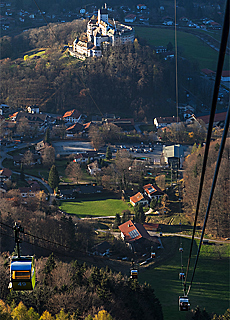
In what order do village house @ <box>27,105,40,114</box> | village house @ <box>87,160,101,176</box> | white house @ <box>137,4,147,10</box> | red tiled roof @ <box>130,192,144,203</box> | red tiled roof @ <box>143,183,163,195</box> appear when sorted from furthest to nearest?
white house @ <box>137,4,147,10</box>, village house @ <box>27,105,40,114</box>, village house @ <box>87,160,101,176</box>, red tiled roof @ <box>143,183,163,195</box>, red tiled roof @ <box>130,192,144,203</box>

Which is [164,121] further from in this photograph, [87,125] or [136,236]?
[136,236]

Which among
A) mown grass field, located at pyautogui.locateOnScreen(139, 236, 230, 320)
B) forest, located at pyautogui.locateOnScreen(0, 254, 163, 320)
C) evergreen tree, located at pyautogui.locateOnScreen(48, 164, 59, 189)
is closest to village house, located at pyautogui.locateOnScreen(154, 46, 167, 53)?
evergreen tree, located at pyautogui.locateOnScreen(48, 164, 59, 189)

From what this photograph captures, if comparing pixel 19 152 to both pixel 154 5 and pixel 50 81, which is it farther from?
pixel 154 5

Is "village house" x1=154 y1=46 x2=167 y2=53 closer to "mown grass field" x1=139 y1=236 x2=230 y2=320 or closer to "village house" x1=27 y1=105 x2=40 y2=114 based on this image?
"village house" x1=27 y1=105 x2=40 y2=114

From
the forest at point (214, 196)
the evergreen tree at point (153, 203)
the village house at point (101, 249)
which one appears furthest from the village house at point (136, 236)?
the forest at point (214, 196)

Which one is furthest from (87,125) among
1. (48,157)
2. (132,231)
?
(132,231)

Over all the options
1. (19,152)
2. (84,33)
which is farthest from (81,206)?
(84,33)
